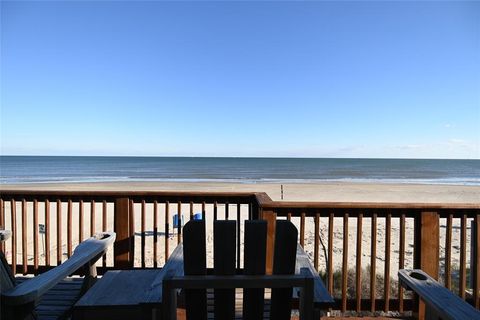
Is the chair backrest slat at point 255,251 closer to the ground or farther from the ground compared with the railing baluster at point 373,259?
farther from the ground

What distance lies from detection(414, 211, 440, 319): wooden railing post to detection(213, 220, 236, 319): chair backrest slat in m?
1.93

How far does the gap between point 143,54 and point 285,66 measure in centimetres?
724

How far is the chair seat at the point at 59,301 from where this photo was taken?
1.64m

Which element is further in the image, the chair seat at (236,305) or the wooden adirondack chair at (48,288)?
the chair seat at (236,305)

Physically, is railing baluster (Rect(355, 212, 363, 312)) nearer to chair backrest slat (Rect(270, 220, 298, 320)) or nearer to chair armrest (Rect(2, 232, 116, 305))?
chair backrest slat (Rect(270, 220, 298, 320))

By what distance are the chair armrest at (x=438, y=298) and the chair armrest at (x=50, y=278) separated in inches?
64.8

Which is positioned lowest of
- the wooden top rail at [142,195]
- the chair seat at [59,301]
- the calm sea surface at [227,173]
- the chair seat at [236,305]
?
the calm sea surface at [227,173]

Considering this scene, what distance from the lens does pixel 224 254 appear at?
1.04 m

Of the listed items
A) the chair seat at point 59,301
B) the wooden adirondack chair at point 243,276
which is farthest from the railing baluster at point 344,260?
the chair seat at point 59,301

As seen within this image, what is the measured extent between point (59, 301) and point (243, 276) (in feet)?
4.81

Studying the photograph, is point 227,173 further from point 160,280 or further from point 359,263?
point 160,280

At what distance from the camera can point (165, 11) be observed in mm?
7461

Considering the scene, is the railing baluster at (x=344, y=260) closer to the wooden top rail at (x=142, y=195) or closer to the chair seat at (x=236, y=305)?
the chair seat at (x=236, y=305)

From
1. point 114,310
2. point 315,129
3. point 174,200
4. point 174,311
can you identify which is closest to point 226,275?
point 174,311
